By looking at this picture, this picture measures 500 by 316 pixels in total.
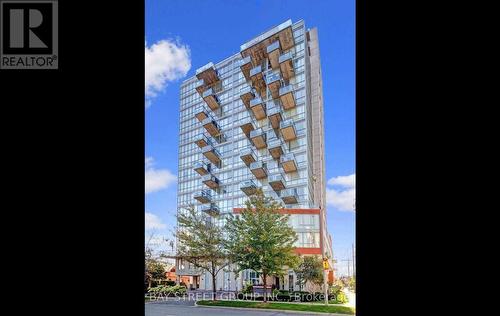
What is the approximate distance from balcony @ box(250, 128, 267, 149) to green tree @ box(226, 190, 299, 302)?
6.25 metres

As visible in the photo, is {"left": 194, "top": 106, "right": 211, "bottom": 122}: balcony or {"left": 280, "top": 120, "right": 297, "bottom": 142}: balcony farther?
{"left": 194, "top": 106, "right": 211, "bottom": 122}: balcony

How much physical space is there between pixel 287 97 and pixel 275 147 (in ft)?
7.60

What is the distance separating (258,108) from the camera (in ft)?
53.7

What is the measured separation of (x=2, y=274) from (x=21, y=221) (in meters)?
0.15

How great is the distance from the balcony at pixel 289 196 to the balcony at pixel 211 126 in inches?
192

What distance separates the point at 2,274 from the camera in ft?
3.28

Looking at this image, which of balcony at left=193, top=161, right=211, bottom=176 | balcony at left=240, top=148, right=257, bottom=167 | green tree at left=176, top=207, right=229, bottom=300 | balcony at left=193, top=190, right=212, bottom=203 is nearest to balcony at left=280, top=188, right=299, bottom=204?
balcony at left=240, top=148, right=257, bottom=167

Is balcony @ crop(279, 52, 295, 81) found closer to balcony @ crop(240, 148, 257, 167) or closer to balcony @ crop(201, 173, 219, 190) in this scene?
balcony @ crop(240, 148, 257, 167)

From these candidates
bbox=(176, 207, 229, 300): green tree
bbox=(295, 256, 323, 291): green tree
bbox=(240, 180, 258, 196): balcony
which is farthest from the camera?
bbox=(240, 180, 258, 196): balcony

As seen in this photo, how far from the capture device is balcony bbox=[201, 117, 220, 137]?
17.8 meters

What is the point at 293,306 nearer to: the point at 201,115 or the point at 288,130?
the point at 288,130

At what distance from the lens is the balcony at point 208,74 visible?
59.7ft
